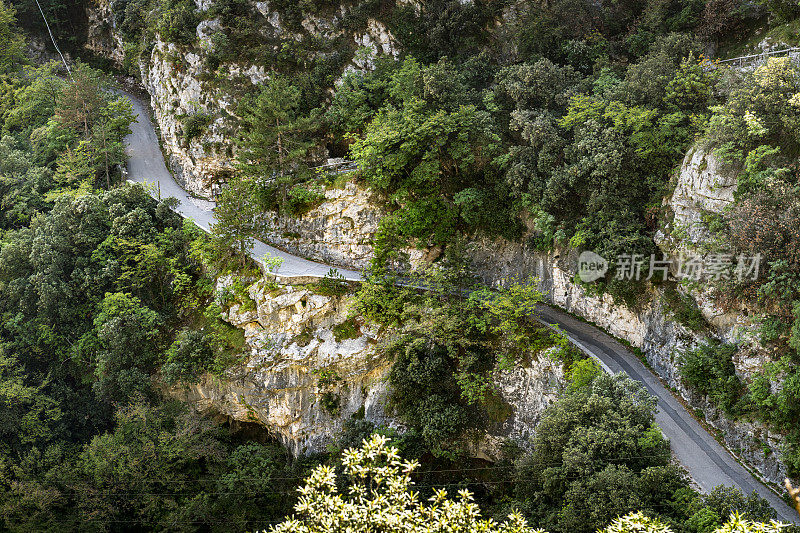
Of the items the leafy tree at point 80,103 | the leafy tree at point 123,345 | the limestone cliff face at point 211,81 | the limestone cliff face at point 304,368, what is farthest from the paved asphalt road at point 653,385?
the leafy tree at point 123,345

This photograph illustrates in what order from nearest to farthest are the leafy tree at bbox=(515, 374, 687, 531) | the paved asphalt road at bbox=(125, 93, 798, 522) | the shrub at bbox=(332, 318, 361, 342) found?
the leafy tree at bbox=(515, 374, 687, 531) < the paved asphalt road at bbox=(125, 93, 798, 522) < the shrub at bbox=(332, 318, 361, 342)

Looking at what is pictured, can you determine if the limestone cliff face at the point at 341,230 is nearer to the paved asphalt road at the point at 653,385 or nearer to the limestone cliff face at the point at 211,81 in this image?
the paved asphalt road at the point at 653,385

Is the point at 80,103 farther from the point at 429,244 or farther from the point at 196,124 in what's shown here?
the point at 429,244

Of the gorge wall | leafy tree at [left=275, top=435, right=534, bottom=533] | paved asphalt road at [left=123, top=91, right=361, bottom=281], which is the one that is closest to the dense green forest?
the gorge wall

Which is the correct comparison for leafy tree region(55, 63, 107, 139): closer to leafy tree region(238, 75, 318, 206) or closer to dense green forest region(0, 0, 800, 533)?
dense green forest region(0, 0, 800, 533)

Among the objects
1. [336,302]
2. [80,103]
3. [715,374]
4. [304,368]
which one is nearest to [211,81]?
[80,103]

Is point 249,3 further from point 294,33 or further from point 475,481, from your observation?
point 475,481
